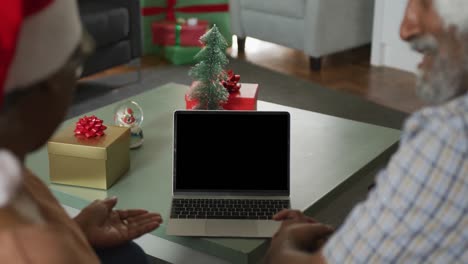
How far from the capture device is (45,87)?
0.78 m

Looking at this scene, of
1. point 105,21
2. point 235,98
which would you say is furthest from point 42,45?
point 105,21

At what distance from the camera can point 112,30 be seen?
3436 mm

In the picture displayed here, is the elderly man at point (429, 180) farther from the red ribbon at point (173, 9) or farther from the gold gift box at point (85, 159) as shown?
the red ribbon at point (173, 9)

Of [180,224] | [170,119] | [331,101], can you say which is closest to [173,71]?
[331,101]

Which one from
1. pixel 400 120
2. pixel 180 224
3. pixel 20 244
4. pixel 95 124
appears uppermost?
pixel 20 244

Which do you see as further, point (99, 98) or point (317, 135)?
point (99, 98)

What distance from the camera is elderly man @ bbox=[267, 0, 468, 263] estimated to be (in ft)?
2.79

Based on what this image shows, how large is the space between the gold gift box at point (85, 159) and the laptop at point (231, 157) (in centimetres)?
18

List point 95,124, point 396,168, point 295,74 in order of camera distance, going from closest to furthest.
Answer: point 396,168
point 95,124
point 295,74

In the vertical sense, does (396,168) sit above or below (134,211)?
above

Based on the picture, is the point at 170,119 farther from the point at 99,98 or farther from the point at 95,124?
the point at 99,98

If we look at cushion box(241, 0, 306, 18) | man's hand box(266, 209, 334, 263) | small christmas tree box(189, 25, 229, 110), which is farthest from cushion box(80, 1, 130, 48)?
man's hand box(266, 209, 334, 263)

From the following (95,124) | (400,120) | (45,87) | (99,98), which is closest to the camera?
(45,87)

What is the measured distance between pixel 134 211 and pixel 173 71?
2.52 meters
